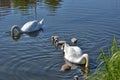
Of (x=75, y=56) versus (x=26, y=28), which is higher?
(x=26, y=28)

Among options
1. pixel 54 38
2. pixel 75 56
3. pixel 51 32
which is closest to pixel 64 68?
pixel 75 56

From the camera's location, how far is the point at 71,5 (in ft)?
78.5

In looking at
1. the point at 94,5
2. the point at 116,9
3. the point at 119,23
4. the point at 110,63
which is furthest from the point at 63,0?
the point at 110,63

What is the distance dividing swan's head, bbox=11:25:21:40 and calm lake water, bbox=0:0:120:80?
0.73ft

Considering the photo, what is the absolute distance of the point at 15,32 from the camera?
19.4 m

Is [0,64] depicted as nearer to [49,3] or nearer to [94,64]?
[94,64]

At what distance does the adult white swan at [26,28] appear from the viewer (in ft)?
61.2

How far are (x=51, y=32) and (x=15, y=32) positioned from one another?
77.6 inches

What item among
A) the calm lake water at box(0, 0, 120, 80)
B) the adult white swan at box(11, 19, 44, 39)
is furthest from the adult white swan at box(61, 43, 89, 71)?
the adult white swan at box(11, 19, 44, 39)

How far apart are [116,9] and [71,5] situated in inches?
111

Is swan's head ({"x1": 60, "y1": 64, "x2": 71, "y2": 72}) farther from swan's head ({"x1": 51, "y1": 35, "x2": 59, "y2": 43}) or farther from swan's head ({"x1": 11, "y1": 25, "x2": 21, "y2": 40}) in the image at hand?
swan's head ({"x1": 11, "y1": 25, "x2": 21, "y2": 40})

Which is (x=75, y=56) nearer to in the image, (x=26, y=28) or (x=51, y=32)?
(x=51, y=32)

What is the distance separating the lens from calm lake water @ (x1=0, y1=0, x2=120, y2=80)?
44.8 ft

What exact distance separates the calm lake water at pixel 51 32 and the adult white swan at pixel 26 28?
1.03 ft
